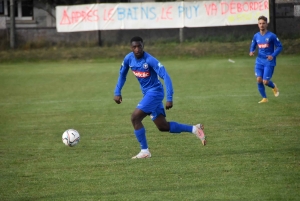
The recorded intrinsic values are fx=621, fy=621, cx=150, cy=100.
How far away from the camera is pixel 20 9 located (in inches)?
1563

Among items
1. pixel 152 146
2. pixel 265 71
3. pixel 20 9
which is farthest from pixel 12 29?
pixel 152 146

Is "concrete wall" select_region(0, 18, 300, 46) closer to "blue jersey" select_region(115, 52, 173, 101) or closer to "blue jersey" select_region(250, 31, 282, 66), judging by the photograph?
"blue jersey" select_region(250, 31, 282, 66)

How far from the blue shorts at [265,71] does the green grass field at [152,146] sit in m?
0.68

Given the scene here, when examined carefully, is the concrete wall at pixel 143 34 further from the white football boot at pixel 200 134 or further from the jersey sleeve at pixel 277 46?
the white football boot at pixel 200 134

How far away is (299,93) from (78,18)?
15887 millimetres

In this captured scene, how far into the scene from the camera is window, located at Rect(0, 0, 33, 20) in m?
38.9

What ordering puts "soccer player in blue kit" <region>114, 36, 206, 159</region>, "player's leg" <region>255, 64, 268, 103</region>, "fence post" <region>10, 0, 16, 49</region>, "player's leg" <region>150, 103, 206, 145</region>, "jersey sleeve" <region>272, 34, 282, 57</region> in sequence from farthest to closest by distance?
"fence post" <region>10, 0, 16, 49</region> < "player's leg" <region>255, 64, 268, 103</region> < "jersey sleeve" <region>272, 34, 282, 57</region> < "player's leg" <region>150, 103, 206, 145</region> < "soccer player in blue kit" <region>114, 36, 206, 159</region>

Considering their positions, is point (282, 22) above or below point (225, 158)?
above

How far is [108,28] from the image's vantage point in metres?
30.3

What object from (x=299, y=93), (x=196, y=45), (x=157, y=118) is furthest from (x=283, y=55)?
(x=157, y=118)

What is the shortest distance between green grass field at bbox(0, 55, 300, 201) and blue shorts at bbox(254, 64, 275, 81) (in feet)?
2.24

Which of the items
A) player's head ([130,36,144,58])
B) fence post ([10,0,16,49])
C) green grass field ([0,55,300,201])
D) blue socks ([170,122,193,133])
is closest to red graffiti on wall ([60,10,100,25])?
fence post ([10,0,16,49])

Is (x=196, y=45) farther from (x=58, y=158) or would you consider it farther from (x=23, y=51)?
(x=58, y=158)

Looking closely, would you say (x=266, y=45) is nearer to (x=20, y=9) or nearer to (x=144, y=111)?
(x=144, y=111)
